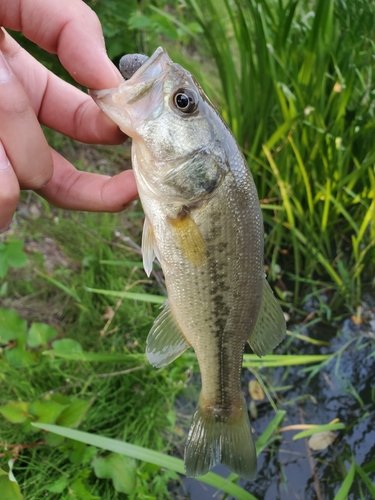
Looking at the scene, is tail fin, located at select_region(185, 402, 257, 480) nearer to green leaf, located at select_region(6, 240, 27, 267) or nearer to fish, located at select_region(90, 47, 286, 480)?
fish, located at select_region(90, 47, 286, 480)

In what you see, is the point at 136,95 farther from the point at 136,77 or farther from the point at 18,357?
the point at 18,357

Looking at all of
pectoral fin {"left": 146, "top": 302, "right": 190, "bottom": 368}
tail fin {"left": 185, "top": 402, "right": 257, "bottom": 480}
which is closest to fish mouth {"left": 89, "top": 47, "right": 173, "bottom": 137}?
pectoral fin {"left": 146, "top": 302, "right": 190, "bottom": 368}

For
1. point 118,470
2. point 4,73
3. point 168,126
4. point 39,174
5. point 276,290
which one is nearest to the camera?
point 4,73

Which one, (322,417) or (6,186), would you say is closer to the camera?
(6,186)

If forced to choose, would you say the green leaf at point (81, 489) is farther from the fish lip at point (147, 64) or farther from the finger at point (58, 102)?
the fish lip at point (147, 64)

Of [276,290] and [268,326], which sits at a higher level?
[268,326]

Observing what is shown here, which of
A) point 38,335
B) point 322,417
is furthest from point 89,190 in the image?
point 322,417

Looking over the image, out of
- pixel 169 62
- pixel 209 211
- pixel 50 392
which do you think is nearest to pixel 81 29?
pixel 169 62
